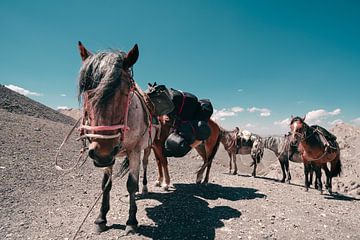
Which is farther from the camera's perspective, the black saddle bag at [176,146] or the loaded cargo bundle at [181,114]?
the black saddle bag at [176,146]

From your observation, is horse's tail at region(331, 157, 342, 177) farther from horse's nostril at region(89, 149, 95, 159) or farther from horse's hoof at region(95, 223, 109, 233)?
horse's nostril at region(89, 149, 95, 159)

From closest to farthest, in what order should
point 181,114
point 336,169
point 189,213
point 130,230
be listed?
1. point 130,230
2. point 189,213
3. point 181,114
4. point 336,169

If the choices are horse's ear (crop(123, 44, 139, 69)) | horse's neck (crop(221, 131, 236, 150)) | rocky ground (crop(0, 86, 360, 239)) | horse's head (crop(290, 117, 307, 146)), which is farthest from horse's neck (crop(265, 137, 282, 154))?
horse's ear (crop(123, 44, 139, 69))

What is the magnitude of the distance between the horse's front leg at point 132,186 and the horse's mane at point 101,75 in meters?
1.41

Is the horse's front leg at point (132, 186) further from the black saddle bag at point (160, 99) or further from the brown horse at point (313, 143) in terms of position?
the brown horse at point (313, 143)

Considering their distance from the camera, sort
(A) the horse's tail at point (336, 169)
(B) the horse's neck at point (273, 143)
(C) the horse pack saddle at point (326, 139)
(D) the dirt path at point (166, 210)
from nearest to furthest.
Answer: (D) the dirt path at point (166, 210), (C) the horse pack saddle at point (326, 139), (A) the horse's tail at point (336, 169), (B) the horse's neck at point (273, 143)

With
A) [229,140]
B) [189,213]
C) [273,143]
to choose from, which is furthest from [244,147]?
[189,213]

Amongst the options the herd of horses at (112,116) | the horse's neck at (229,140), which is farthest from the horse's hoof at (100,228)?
the horse's neck at (229,140)

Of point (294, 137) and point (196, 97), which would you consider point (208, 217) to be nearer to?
point (196, 97)

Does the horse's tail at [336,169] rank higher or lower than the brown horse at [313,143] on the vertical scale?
lower

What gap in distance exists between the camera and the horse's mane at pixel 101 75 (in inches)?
111

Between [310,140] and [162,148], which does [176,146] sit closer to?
[162,148]

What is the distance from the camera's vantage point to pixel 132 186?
12.6 ft

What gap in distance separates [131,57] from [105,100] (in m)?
0.89
